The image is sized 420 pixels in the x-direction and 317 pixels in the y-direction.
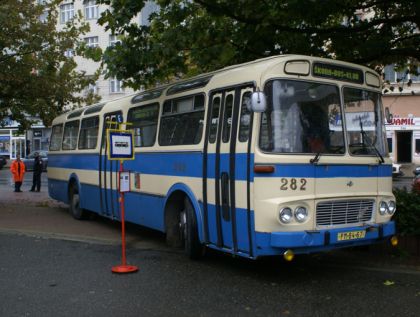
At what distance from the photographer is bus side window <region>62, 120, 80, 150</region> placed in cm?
1399

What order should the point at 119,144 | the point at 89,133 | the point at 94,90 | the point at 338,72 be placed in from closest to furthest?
the point at 338,72 < the point at 119,144 < the point at 89,133 < the point at 94,90

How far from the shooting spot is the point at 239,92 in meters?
7.49

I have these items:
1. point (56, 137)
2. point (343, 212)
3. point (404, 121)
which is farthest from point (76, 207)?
point (404, 121)

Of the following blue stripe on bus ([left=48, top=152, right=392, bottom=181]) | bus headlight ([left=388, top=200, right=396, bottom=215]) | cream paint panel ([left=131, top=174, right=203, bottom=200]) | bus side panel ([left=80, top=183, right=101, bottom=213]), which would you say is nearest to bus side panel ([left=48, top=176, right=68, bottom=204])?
bus side panel ([left=80, top=183, right=101, bottom=213])

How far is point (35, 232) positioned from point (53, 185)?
4121 millimetres

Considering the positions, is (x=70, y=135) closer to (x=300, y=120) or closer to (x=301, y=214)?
(x=300, y=120)

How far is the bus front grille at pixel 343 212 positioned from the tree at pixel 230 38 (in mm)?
3700

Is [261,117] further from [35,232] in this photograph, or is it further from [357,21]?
[35,232]

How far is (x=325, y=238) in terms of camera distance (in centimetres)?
681

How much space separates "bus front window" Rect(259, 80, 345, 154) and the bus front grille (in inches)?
26.7

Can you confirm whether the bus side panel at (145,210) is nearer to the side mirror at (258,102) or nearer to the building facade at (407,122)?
the side mirror at (258,102)

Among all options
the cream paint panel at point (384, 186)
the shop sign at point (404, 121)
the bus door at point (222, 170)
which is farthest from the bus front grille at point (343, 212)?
the shop sign at point (404, 121)

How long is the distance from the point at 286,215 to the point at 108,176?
5757 millimetres

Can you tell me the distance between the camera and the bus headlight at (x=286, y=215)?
6723mm
